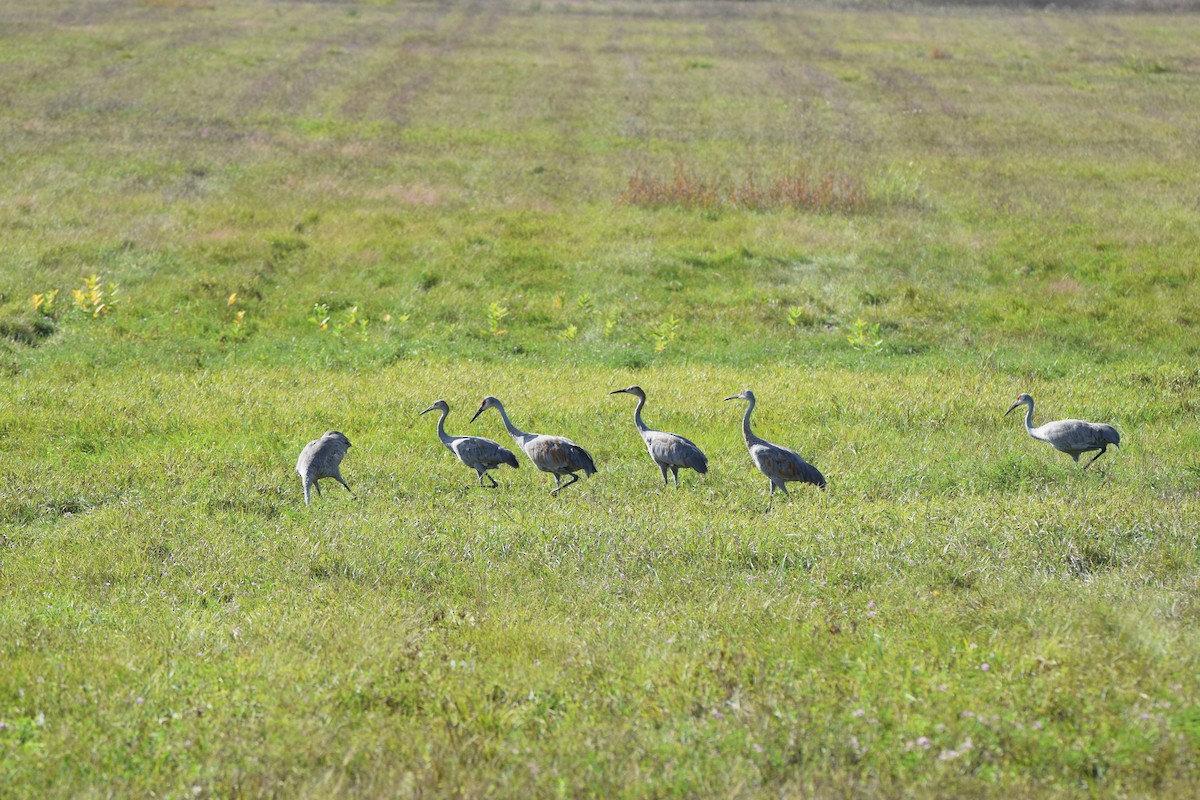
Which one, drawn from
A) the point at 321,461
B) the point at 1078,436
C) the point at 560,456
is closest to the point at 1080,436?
the point at 1078,436

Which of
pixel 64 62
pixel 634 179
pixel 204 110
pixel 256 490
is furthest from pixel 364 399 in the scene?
pixel 64 62

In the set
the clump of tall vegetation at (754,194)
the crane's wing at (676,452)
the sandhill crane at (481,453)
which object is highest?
the crane's wing at (676,452)

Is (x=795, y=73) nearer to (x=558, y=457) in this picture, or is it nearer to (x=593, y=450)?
(x=593, y=450)

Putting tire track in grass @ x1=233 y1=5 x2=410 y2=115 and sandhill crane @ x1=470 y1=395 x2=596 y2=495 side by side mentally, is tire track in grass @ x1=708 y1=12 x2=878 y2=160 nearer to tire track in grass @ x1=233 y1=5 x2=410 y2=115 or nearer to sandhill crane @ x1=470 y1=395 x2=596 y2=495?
tire track in grass @ x1=233 y1=5 x2=410 y2=115

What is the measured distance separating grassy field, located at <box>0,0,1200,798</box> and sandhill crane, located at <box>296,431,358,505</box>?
0.86ft

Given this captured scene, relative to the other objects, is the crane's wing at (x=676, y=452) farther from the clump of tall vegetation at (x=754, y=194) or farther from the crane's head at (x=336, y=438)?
the clump of tall vegetation at (x=754, y=194)

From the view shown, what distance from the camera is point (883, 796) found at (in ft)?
18.4

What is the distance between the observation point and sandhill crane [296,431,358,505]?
12023mm

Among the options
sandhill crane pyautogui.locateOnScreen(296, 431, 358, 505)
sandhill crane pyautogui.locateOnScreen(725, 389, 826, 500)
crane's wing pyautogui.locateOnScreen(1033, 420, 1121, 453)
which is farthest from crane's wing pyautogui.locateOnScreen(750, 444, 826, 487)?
sandhill crane pyautogui.locateOnScreen(296, 431, 358, 505)

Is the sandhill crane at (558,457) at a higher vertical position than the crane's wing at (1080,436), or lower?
lower

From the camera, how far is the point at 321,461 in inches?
477

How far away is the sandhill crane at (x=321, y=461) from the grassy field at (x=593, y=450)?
0.26m

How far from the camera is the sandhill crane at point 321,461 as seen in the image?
39.4ft

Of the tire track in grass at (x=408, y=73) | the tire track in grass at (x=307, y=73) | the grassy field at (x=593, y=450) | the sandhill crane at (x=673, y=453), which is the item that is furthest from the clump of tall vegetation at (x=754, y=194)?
the tire track in grass at (x=307, y=73)
